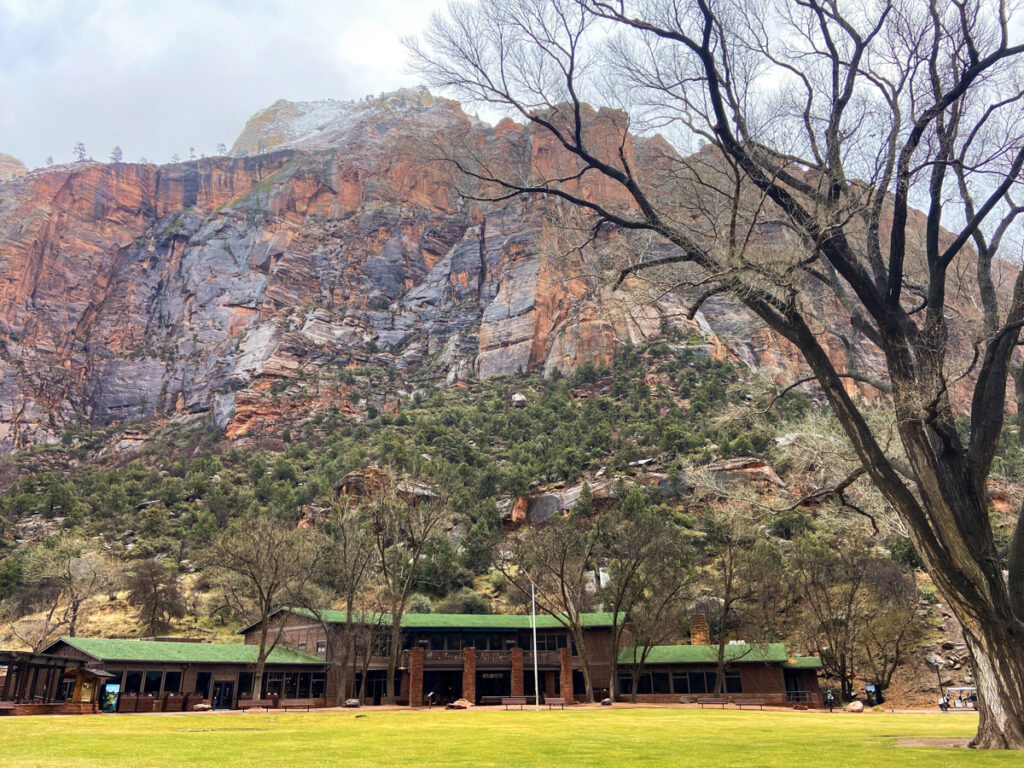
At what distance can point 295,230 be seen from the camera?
503ft

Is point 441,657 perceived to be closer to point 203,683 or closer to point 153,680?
point 203,683

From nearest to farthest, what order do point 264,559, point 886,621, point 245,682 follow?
point 264,559 < point 245,682 < point 886,621

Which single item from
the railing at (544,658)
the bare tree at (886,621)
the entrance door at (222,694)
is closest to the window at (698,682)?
the railing at (544,658)

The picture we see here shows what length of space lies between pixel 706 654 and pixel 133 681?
3076 centimetres

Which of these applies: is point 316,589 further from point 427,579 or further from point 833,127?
point 833,127

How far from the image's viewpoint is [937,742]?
1296 cm

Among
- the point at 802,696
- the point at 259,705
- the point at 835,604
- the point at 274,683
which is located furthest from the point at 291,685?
the point at 835,604

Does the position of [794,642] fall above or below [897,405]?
below

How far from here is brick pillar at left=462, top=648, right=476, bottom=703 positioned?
40.9 metres

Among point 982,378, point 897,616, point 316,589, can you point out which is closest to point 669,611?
point 897,616

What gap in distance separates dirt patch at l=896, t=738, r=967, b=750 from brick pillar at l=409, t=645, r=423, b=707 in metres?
26.8

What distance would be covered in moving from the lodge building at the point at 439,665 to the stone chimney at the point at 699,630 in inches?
2.6

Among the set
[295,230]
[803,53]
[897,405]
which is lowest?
[897,405]

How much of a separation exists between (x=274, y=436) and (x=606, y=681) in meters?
74.3
